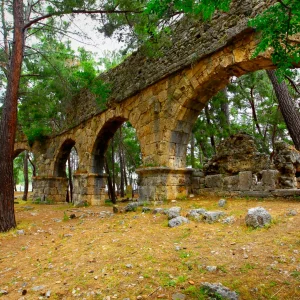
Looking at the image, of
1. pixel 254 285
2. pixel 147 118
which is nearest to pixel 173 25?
pixel 147 118

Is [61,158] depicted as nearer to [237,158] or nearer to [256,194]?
[237,158]

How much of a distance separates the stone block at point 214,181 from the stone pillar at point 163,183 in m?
0.51

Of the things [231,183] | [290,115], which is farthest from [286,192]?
[290,115]

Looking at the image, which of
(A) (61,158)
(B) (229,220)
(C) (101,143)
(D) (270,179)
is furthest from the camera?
(A) (61,158)

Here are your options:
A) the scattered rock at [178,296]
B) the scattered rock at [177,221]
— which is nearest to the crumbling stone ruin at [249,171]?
the scattered rock at [177,221]

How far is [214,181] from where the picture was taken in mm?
7289

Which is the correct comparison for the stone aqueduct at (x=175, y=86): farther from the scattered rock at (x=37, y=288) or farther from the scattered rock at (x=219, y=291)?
the scattered rock at (x=219, y=291)

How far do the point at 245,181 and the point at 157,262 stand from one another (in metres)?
4.40

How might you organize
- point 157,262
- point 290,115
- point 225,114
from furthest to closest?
point 225,114 < point 290,115 < point 157,262

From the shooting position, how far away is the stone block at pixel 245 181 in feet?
21.5

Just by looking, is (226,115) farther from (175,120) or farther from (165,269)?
(165,269)

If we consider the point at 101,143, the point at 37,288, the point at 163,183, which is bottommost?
the point at 37,288

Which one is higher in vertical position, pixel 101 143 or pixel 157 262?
pixel 101 143

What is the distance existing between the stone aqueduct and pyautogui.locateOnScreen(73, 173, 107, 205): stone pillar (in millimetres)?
57
